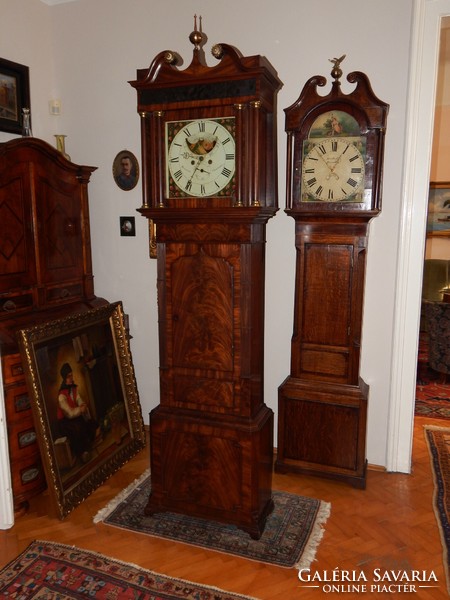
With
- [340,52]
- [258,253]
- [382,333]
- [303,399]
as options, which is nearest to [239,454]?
[303,399]

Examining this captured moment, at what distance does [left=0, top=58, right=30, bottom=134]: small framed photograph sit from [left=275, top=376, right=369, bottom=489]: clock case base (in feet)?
7.79

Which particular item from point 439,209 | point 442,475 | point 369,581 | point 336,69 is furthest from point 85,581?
point 439,209

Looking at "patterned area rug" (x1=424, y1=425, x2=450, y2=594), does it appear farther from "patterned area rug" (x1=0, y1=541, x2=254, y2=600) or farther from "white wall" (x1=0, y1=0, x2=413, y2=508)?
"patterned area rug" (x1=0, y1=541, x2=254, y2=600)

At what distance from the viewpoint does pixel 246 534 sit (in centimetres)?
242

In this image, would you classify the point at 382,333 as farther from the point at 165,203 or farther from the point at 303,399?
the point at 165,203

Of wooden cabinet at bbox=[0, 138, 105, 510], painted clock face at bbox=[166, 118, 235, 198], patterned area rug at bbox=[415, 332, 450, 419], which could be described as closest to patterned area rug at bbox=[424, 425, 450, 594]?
patterned area rug at bbox=[415, 332, 450, 419]

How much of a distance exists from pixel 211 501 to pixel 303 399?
31.6 inches

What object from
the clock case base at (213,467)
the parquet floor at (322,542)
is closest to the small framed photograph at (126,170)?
the clock case base at (213,467)

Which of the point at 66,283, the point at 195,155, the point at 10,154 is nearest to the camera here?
the point at 195,155

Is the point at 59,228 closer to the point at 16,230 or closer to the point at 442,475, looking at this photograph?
the point at 16,230

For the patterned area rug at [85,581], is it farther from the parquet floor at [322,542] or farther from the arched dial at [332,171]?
the arched dial at [332,171]

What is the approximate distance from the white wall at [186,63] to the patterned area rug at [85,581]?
1.31 m

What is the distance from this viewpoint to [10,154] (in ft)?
8.59

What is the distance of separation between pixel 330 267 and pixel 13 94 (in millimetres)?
2275
